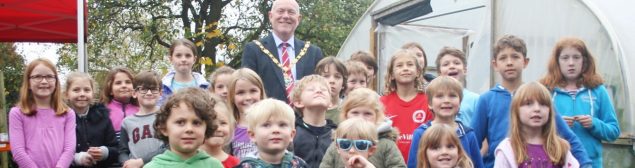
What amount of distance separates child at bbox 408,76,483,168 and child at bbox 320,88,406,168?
27 centimetres

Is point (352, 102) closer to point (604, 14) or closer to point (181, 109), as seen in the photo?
point (181, 109)

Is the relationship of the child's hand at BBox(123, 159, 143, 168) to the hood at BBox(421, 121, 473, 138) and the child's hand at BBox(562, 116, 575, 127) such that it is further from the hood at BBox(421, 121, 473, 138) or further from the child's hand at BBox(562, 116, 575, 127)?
the child's hand at BBox(562, 116, 575, 127)

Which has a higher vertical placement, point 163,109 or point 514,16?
point 514,16

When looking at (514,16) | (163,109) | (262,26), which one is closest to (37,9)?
(514,16)

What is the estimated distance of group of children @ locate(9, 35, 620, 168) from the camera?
12.8ft

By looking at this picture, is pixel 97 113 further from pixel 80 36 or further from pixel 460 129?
pixel 460 129

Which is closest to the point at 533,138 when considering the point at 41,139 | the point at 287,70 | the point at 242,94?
the point at 242,94

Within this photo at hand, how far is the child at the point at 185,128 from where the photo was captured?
11.9 ft

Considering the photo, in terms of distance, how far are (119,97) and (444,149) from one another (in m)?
2.79

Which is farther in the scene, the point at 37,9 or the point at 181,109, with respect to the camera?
the point at 37,9

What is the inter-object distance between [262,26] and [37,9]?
9.86 metres

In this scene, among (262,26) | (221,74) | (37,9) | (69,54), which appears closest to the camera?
(221,74)

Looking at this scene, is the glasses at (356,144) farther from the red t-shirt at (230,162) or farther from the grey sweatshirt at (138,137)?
the grey sweatshirt at (138,137)

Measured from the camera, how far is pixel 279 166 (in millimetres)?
3867
